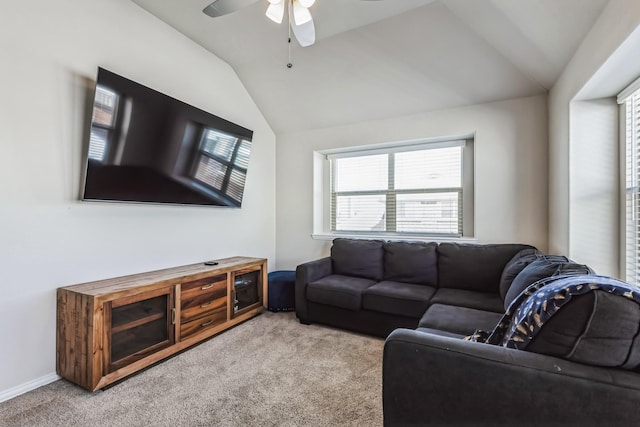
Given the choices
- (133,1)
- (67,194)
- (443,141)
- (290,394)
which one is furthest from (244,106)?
(290,394)

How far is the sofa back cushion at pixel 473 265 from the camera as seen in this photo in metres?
2.76

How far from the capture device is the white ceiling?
2.18 metres

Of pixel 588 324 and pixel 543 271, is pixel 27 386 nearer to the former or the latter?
pixel 588 324

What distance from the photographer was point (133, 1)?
2.52 metres

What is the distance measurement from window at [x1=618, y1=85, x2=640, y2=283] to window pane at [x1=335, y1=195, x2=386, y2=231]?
2.24 metres

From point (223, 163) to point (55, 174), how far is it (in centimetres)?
140

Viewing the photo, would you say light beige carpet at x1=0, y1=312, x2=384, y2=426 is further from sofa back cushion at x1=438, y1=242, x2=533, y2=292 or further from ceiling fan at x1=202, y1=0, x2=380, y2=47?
ceiling fan at x1=202, y1=0, x2=380, y2=47

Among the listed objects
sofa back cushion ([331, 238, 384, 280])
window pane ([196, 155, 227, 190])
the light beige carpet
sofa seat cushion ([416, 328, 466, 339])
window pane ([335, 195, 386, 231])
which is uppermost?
window pane ([196, 155, 227, 190])

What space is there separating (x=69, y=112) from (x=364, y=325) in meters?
2.96

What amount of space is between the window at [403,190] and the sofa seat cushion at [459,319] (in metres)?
1.42

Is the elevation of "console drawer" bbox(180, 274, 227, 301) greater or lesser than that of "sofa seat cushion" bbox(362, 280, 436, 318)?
greater

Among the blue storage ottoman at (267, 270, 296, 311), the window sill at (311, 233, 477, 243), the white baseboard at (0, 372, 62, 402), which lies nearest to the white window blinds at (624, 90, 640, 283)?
the window sill at (311, 233, 477, 243)

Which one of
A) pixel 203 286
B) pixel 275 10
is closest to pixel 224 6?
pixel 275 10

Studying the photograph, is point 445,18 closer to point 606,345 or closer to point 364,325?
point 606,345
